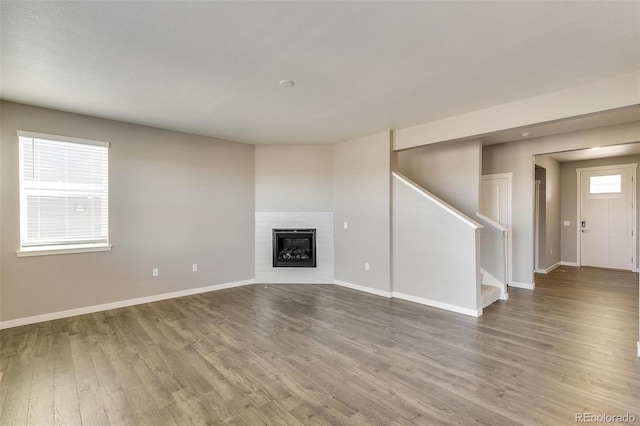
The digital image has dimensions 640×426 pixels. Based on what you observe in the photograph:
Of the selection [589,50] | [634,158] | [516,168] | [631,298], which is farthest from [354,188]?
Result: [634,158]

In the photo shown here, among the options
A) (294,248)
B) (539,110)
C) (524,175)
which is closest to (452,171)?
(524,175)

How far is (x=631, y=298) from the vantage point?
4516mm

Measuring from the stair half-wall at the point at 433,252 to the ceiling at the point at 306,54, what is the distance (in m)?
1.39

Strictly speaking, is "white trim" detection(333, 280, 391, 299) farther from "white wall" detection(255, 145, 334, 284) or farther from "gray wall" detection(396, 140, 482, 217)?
"gray wall" detection(396, 140, 482, 217)

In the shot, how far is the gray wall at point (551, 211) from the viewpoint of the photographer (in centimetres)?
657

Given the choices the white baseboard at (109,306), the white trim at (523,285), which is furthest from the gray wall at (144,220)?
the white trim at (523,285)

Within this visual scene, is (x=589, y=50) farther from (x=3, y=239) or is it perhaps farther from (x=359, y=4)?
(x=3, y=239)

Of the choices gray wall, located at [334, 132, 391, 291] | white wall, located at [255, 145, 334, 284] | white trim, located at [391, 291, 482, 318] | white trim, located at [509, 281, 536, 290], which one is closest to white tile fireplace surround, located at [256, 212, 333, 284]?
white wall, located at [255, 145, 334, 284]

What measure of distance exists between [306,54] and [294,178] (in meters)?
3.38

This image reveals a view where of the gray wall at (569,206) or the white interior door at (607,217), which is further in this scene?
the gray wall at (569,206)

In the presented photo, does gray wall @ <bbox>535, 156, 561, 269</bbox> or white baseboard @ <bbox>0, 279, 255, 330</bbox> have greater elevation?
gray wall @ <bbox>535, 156, 561, 269</bbox>

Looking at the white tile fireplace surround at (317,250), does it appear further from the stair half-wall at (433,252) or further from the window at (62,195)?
the window at (62,195)

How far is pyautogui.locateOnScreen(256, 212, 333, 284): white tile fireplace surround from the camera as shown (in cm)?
559

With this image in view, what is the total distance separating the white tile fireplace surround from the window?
2.46 m
